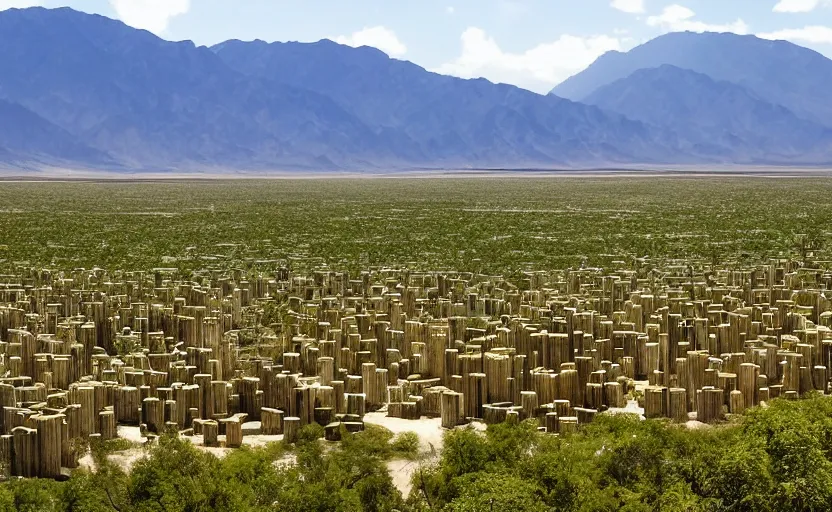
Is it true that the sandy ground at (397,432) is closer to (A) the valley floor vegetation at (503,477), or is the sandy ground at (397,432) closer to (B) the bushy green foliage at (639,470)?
(A) the valley floor vegetation at (503,477)

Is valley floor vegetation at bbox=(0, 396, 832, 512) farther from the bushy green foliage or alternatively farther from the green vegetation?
the green vegetation

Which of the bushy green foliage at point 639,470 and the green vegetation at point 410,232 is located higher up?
the bushy green foliage at point 639,470

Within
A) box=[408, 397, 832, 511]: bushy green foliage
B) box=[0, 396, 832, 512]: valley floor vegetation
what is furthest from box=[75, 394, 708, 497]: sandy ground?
box=[408, 397, 832, 511]: bushy green foliage

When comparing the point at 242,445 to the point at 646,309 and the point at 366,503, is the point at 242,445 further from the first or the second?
the point at 646,309

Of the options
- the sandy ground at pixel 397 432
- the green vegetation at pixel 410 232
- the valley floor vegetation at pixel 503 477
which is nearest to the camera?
the valley floor vegetation at pixel 503 477

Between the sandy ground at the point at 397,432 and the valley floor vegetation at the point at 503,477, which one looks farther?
the sandy ground at the point at 397,432

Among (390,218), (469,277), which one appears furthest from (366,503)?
(390,218)

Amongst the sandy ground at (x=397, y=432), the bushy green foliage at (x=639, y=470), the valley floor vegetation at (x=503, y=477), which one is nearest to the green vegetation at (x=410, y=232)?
the sandy ground at (x=397, y=432)

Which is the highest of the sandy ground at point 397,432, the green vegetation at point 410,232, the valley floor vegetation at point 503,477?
the valley floor vegetation at point 503,477
